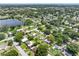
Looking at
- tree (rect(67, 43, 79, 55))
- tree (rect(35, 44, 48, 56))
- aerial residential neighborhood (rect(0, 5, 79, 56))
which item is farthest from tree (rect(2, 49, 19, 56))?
tree (rect(67, 43, 79, 55))

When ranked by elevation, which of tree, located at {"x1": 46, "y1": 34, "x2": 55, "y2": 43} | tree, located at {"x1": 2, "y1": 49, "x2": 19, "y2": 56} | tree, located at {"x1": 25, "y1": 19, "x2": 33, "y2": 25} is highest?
tree, located at {"x1": 25, "y1": 19, "x2": 33, "y2": 25}

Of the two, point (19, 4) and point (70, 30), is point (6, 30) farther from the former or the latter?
point (70, 30)

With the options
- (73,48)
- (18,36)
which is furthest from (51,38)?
(18,36)

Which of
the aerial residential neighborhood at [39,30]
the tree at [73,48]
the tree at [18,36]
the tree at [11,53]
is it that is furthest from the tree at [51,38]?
the tree at [11,53]

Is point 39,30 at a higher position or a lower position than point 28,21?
lower

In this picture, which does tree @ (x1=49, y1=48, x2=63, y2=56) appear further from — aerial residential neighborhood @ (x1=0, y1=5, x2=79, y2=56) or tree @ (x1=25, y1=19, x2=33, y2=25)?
tree @ (x1=25, y1=19, x2=33, y2=25)

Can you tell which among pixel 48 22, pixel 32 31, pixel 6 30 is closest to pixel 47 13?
pixel 48 22

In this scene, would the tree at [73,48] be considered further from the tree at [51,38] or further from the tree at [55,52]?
the tree at [51,38]

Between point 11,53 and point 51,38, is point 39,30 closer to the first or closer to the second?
point 51,38
